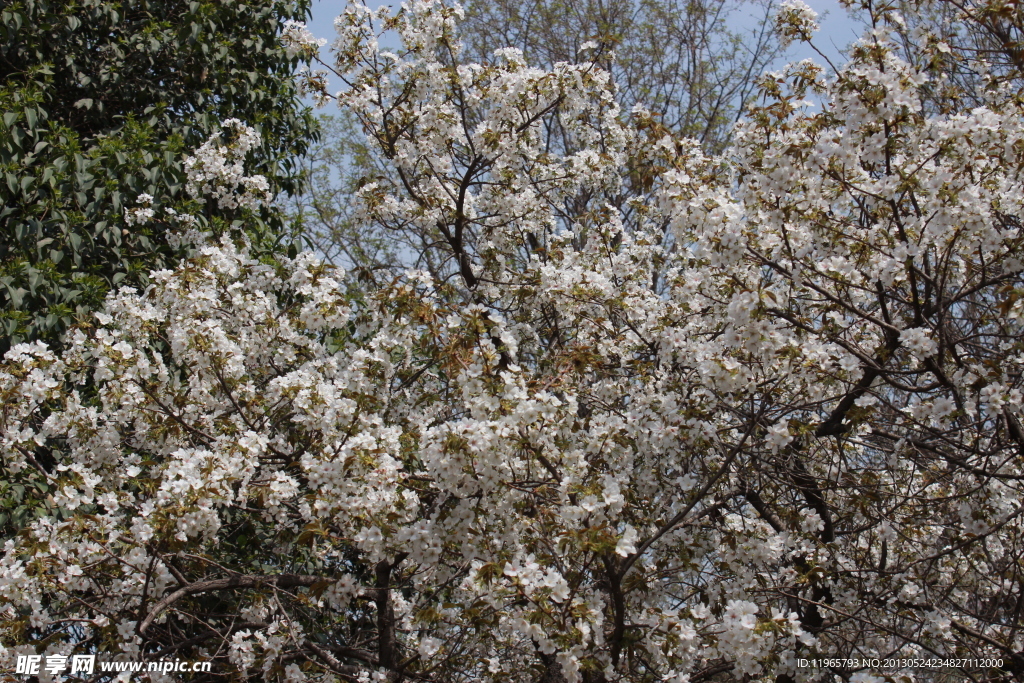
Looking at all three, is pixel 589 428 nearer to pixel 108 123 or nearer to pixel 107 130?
pixel 107 130

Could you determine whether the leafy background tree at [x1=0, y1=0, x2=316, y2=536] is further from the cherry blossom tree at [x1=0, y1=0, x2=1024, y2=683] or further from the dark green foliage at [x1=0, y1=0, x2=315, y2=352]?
the cherry blossom tree at [x1=0, y1=0, x2=1024, y2=683]

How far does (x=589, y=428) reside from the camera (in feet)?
12.2

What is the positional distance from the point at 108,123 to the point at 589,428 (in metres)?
4.32

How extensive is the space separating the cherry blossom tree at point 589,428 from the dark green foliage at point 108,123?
2.00 feet

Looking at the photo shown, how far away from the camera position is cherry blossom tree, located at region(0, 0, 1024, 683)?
2.88 meters

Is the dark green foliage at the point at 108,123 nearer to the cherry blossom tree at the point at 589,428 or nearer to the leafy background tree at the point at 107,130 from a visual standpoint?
the leafy background tree at the point at 107,130

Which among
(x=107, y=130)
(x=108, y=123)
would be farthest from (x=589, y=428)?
(x=108, y=123)

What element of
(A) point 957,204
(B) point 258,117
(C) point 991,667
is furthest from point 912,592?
(B) point 258,117

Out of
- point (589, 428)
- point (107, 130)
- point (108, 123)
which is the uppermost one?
point (108, 123)

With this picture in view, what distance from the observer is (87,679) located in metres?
3.16

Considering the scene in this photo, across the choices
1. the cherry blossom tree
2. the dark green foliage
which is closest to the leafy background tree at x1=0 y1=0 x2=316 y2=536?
the dark green foliage

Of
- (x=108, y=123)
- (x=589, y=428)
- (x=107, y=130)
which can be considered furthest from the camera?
(x=108, y=123)

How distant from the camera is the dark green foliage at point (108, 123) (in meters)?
4.34

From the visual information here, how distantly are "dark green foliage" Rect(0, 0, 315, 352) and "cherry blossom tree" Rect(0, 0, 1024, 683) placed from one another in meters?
0.61
